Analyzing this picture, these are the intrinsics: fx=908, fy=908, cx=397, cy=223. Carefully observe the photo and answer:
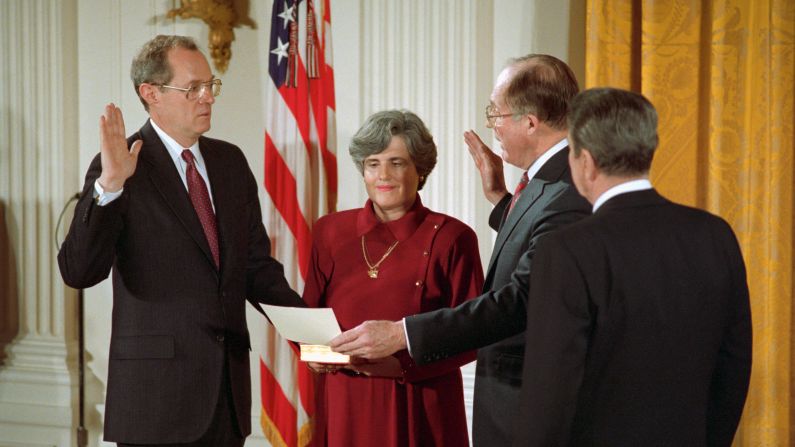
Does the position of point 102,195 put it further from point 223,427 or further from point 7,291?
point 7,291

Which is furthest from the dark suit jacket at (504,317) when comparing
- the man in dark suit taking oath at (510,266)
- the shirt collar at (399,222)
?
the shirt collar at (399,222)

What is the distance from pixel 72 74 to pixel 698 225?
13.3ft

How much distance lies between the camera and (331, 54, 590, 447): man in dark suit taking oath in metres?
2.59

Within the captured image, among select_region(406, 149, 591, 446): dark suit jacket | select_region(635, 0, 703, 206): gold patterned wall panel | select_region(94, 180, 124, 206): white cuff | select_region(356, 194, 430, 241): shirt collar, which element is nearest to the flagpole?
select_region(356, 194, 430, 241): shirt collar

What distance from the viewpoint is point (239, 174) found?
3.18 meters

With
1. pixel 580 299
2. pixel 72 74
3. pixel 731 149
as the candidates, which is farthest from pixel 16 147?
pixel 580 299

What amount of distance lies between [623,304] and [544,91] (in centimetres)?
97

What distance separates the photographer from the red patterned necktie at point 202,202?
117 inches

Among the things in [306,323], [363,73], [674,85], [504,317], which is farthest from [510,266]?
[363,73]

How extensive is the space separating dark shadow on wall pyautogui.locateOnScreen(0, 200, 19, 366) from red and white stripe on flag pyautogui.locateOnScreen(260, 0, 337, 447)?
5.67ft

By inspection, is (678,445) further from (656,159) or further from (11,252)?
(11,252)

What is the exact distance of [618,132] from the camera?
1.99 metres

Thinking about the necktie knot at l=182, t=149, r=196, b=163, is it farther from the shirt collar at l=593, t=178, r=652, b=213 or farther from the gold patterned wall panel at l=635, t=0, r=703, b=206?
the gold patterned wall panel at l=635, t=0, r=703, b=206

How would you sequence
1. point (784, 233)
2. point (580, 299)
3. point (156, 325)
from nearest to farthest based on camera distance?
point (580, 299)
point (156, 325)
point (784, 233)
